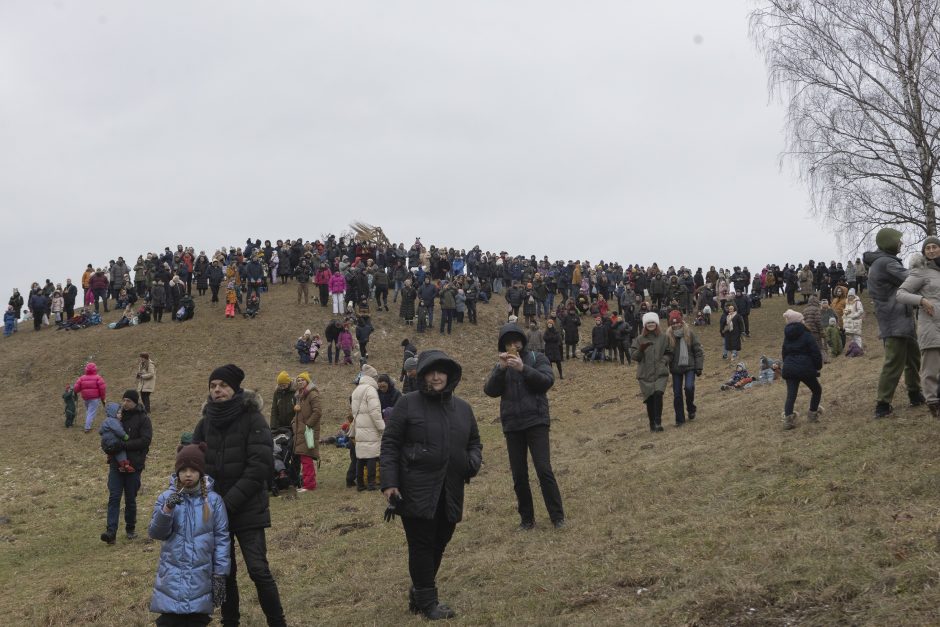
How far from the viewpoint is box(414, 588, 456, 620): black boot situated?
5984mm

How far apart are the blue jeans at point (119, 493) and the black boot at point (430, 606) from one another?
6.58 m

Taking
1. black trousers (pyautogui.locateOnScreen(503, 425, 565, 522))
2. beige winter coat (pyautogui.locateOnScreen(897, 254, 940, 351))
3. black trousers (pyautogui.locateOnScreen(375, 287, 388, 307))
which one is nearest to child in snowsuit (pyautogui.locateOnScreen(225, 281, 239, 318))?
black trousers (pyautogui.locateOnScreen(375, 287, 388, 307))

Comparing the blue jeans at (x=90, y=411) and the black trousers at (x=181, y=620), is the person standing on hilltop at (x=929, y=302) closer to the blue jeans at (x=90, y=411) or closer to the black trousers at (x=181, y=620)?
the black trousers at (x=181, y=620)

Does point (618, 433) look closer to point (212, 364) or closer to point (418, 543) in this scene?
point (418, 543)

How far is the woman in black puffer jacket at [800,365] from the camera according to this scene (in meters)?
10.6

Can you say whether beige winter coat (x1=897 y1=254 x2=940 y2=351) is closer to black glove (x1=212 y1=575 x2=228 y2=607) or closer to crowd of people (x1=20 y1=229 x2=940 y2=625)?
crowd of people (x1=20 y1=229 x2=940 y2=625)

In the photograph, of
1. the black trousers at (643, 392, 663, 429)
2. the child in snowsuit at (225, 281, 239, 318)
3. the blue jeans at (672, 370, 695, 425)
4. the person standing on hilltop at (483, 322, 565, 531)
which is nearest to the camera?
the person standing on hilltop at (483, 322, 565, 531)

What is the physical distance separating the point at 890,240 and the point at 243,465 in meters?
7.92

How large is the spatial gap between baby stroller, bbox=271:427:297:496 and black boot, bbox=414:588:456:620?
6886mm

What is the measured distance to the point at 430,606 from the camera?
19.8 feet

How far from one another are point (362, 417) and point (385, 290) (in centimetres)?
2082

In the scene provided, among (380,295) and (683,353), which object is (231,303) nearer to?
(380,295)

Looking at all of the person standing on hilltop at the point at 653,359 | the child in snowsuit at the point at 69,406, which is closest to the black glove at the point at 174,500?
the person standing on hilltop at the point at 653,359

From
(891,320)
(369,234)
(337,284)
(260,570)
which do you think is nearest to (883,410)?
(891,320)
